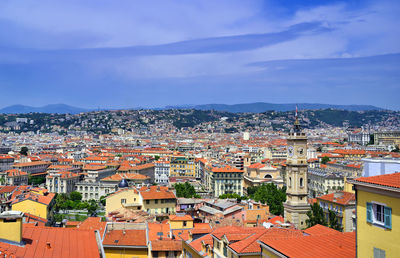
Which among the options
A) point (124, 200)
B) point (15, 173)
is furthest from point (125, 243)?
point (15, 173)

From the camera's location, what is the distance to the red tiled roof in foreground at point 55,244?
11882mm

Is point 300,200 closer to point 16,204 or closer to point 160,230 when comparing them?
point 160,230

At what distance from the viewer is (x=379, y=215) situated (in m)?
9.20

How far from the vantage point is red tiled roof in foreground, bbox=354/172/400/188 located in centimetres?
883

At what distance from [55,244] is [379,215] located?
908cm

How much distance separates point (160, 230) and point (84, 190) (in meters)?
51.2

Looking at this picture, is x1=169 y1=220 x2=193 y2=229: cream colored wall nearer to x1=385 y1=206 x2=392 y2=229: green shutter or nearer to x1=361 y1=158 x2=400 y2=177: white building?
x1=361 y1=158 x2=400 y2=177: white building

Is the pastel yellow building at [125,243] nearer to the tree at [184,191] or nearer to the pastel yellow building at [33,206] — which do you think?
the pastel yellow building at [33,206]

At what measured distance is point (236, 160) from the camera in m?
93.6

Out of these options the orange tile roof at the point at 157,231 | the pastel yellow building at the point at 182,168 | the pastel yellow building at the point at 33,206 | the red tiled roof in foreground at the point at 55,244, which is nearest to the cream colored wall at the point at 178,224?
the orange tile roof at the point at 157,231

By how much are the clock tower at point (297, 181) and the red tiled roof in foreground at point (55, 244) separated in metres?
27.6

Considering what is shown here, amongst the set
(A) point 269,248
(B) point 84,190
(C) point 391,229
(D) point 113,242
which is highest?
(C) point 391,229

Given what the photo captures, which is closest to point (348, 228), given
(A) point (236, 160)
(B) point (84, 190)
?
(B) point (84, 190)

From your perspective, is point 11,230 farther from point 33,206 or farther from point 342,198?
point 342,198
